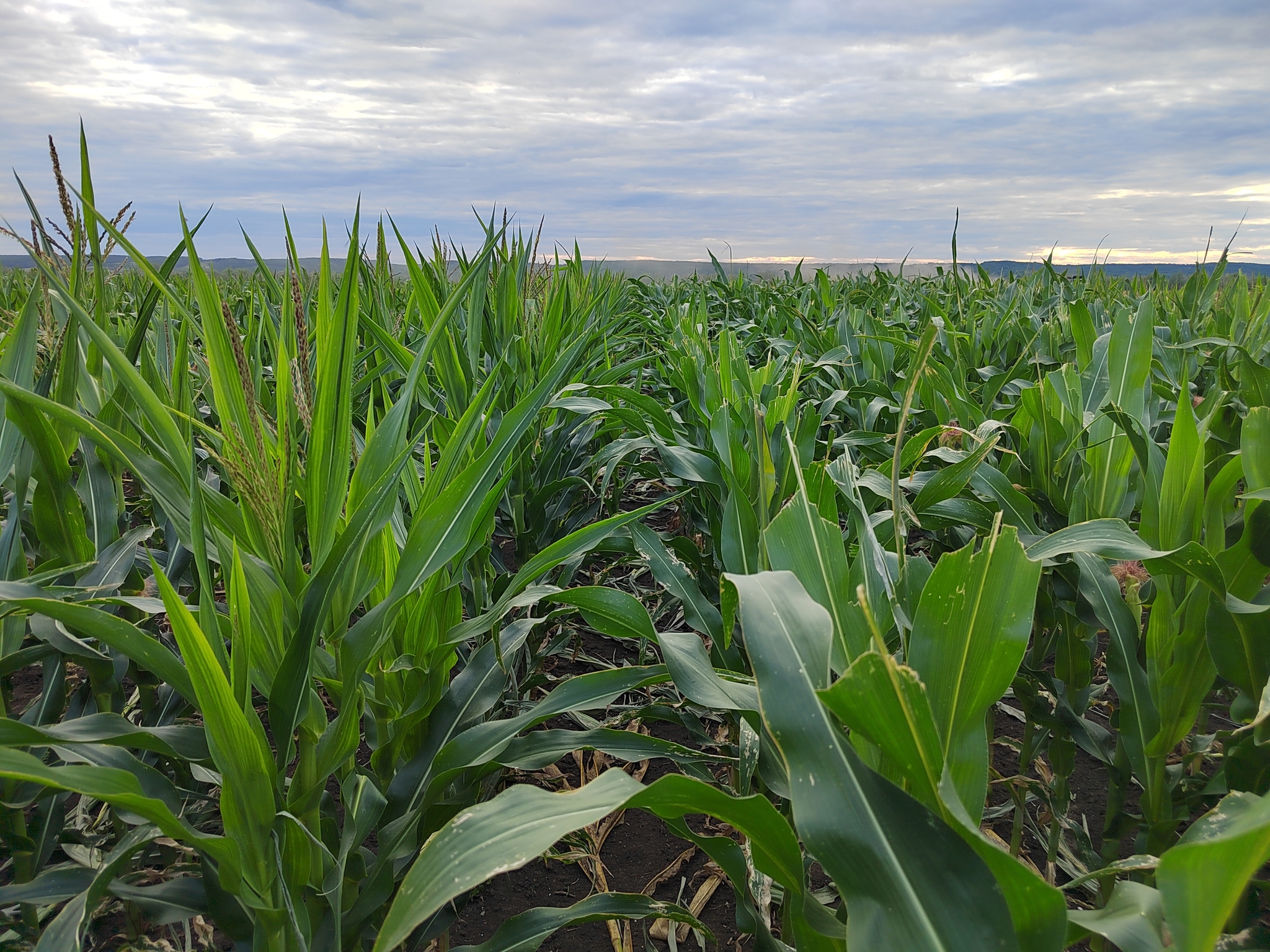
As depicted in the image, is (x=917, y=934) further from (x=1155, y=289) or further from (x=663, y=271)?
(x=663, y=271)

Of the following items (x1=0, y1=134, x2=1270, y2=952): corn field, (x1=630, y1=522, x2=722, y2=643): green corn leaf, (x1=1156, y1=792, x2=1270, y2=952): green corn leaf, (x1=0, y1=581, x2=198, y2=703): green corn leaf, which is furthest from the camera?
(x1=630, y1=522, x2=722, y2=643): green corn leaf

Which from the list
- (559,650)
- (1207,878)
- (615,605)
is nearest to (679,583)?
(615,605)

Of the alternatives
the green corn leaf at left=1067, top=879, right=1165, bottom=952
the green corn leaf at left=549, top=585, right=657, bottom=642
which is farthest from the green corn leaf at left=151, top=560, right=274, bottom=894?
the green corn leaf at left=1067, top=879, right=1165, bottom=952

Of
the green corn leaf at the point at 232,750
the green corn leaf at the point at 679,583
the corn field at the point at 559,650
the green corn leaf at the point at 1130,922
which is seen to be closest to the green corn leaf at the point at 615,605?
the corn field at the point at 559,650

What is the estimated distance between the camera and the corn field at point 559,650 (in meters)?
0.51

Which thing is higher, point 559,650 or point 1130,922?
point 1130,922

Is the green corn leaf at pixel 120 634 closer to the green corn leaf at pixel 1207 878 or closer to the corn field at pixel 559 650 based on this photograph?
the corn field at pixel 559 650

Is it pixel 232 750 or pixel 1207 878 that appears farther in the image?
pixel 232 750

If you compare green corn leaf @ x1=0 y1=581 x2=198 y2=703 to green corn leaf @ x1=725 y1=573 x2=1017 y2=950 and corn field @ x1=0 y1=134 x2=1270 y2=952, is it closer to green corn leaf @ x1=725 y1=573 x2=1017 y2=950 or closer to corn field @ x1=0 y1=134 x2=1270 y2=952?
corn field @ x1=0 y1=134 x2=1270 y2=952

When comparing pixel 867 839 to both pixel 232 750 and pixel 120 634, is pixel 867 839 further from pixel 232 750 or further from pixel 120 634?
pixel 120 634

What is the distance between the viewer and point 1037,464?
4.97 ft

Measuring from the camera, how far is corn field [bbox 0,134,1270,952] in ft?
1.66

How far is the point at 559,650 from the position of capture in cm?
174

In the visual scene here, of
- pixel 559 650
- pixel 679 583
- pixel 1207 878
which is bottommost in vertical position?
pixel 559 650
